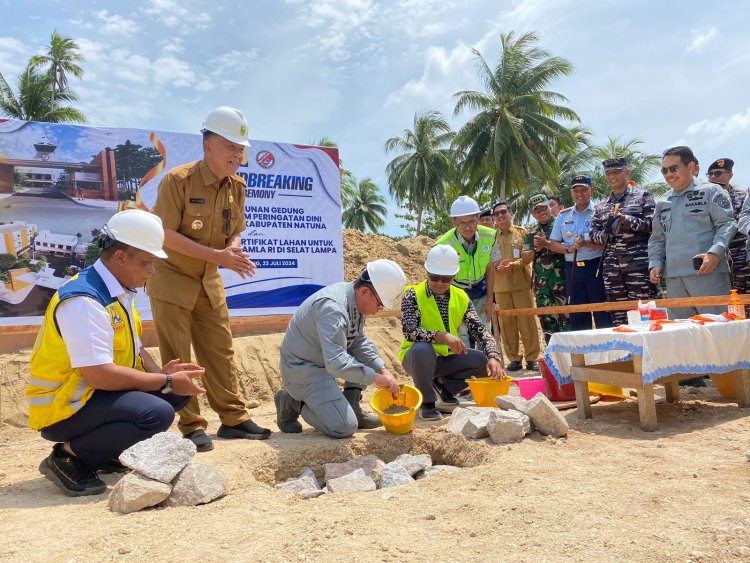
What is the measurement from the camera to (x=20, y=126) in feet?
22.7

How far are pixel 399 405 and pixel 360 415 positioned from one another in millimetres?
443

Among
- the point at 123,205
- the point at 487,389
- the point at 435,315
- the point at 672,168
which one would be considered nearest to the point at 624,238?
the point at 672,168

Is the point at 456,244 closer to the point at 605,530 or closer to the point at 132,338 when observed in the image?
the point at 132,338

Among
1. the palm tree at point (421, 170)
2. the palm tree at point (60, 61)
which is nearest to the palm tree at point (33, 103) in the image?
the palm tree at point (60, 61)

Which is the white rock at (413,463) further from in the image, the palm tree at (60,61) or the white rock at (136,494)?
the palm tree at (60,61)

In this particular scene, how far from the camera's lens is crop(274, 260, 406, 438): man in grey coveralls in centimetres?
393

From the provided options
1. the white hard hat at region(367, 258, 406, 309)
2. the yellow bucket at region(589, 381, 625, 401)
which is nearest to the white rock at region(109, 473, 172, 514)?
the white hard hat at region(367, 258, 406, 309)

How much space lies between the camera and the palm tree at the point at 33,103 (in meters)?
24.8

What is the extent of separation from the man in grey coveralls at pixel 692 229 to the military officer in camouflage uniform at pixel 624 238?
366 millimetres

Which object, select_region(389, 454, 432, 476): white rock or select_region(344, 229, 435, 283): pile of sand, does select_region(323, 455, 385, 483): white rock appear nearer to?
select_region(389, 454, 432, 476): white rock

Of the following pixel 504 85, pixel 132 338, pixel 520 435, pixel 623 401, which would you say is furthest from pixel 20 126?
pixel 504 85

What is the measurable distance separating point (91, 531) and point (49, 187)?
568cm

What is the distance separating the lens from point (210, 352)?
14.0ft

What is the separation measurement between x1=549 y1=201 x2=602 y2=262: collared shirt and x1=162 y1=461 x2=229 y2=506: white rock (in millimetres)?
4631
